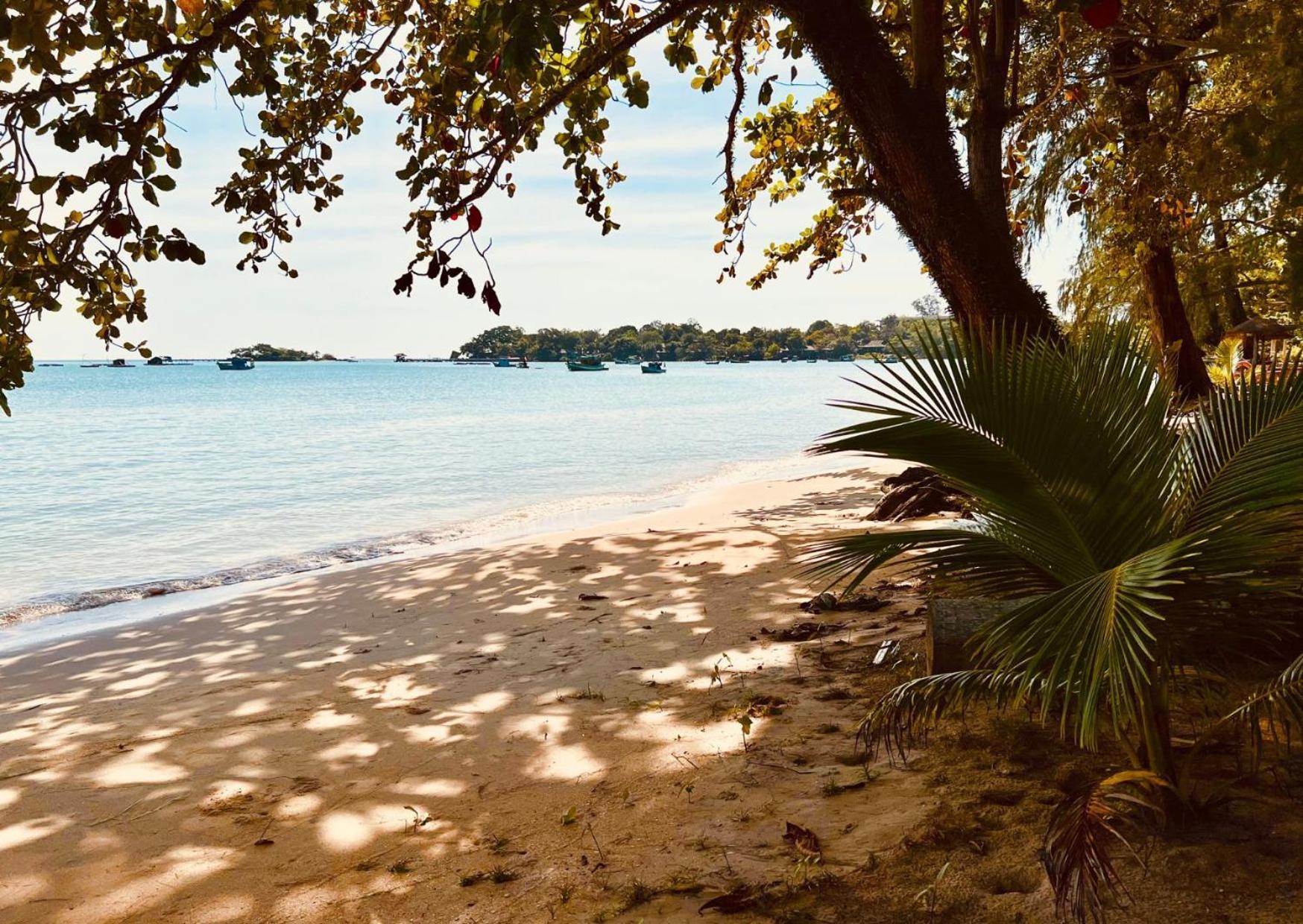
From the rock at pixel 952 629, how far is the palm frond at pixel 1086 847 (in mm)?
1131

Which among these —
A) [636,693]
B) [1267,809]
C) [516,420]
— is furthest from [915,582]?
[516,420]

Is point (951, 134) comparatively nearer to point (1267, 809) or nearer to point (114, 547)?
point (1267, 809)

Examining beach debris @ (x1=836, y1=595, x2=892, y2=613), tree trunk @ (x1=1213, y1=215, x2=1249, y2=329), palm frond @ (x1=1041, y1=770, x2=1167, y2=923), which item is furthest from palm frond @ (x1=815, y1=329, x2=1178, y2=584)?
tree trunk @ (x1=1213, y1=215, x2=1249, y2=329)

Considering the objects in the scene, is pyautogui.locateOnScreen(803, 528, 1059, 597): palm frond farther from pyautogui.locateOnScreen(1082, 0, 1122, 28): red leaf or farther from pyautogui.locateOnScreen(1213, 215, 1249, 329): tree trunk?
pyautogui.locateOnScreen(1213, 215, 1249, 329): tree trunk

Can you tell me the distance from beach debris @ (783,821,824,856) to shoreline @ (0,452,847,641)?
7485mm

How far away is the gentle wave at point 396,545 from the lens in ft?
31.5

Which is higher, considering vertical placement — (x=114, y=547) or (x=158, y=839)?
(x=158, y=839)

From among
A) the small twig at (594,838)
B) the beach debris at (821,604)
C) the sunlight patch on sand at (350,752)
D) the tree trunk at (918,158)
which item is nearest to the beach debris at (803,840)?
the small twig at (594,838)

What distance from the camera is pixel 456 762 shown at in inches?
148

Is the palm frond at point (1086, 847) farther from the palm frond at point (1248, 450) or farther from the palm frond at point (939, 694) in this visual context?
the palm frond at point (1248, 450)

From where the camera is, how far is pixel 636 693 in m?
4.37

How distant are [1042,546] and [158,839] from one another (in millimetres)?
3121

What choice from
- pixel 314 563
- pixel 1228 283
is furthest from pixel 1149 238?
pixel 1228 283

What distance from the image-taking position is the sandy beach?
108 inches
